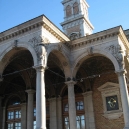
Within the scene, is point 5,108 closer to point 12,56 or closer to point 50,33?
point 12,56

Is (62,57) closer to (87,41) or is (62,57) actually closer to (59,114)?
(87,41)

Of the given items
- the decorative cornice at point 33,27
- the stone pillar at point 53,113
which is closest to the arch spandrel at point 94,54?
the decorative cornice at point 33,27

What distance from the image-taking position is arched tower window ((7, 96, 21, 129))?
19936mm

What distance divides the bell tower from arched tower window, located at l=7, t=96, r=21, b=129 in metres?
8.71

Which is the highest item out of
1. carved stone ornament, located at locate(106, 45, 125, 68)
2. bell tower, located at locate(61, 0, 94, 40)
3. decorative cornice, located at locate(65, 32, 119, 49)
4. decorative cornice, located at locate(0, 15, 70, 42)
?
bell tower, located at locate(61, 0, 94, 40)

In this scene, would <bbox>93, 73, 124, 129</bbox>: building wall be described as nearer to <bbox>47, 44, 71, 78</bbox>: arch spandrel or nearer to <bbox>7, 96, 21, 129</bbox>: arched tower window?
<bbox>47, 44, 71, 78</bbox>: arch spandrel

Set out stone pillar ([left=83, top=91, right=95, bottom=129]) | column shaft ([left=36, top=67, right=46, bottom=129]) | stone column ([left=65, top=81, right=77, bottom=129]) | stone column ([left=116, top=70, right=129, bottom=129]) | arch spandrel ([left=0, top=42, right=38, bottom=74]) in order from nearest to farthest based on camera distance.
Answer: column shaft ([left=36, top=67, right=46, bottom=129]) < stone column ([left=116, top=70, right=129, bottom=129]) < arch spandrel ([left=0, top=42, right=38, bottom=74]) < stone column ([left=65, top=81, right=77, bottom=129]) < stone pillar ([left=83, top=91, right=95, bottom=129])

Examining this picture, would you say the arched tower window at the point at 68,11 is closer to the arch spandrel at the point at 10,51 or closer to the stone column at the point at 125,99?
the arch spandrel at the point at 10,51

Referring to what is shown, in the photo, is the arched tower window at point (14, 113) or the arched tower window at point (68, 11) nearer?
the arched tower window at point (14, 113)

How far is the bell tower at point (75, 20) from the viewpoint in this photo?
2381 centimetres

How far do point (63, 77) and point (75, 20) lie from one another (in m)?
10.7

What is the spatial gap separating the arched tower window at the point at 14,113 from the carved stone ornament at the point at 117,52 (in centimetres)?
1045

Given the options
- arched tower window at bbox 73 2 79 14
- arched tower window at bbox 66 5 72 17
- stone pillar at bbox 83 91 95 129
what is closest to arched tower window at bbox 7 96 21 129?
stone pillar at bbox 83 91 95 129

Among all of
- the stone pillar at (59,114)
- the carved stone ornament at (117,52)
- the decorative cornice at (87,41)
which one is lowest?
the stone pillar at (59,114)
